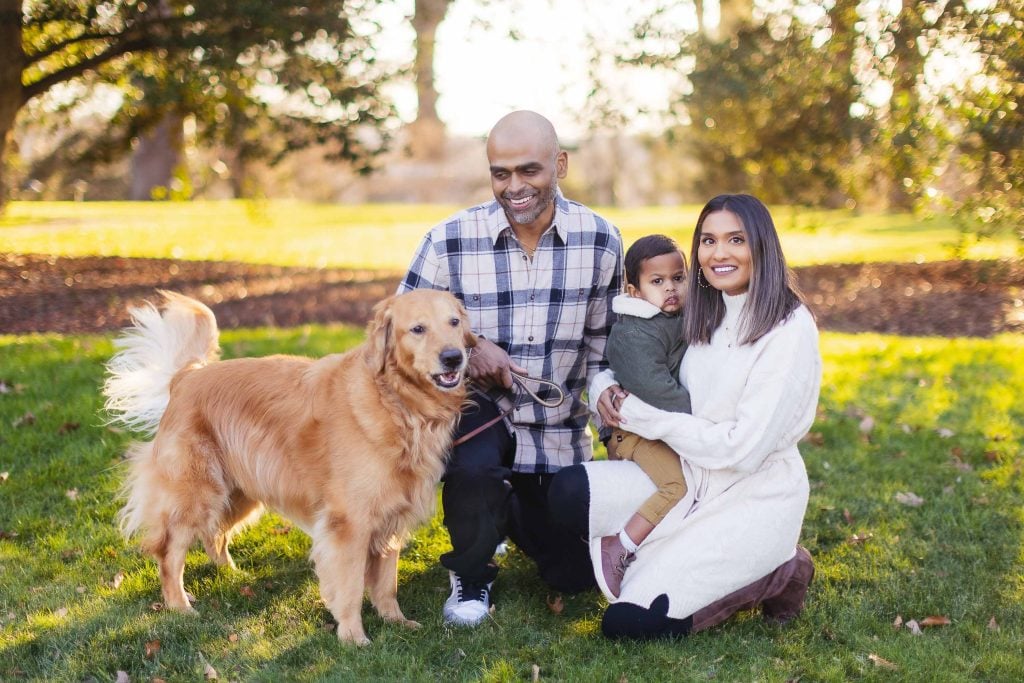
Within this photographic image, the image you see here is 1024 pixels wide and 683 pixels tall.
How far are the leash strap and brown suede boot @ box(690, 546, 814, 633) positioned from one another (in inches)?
43.2

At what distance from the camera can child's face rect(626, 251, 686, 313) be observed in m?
3.80

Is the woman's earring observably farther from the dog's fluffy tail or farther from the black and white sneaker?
the dog's fluffy tail

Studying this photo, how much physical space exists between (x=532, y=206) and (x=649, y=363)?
2.77 ft

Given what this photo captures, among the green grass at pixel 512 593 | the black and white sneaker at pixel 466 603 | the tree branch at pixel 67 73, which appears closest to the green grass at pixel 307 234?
the tree branch at pixel 67 73

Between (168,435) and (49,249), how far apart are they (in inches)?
403

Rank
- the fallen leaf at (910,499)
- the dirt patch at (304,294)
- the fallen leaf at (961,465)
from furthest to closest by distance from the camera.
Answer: the dirt patch at (304,294) < the fallen leaf at (961,465) < the fallen leaf at (910,499)

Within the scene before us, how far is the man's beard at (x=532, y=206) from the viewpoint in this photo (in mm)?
3883

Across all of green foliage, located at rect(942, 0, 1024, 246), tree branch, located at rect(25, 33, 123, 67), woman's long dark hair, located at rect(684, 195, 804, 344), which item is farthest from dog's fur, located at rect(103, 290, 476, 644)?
tree branch, located at rect(25, 33, 123, 67)

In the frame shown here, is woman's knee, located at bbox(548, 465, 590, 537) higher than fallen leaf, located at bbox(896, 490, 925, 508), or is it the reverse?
woman's knee, located at bbox(548, 465, 590, 537)

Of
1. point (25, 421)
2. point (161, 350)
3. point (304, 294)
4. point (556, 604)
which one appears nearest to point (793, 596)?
point (556, 604)

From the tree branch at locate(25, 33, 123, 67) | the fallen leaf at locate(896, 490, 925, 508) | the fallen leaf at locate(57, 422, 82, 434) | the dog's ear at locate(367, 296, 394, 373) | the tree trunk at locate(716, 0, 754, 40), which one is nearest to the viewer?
the dog's ear at locate(367, 296, 394, 373)

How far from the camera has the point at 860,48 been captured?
7969 millimetres

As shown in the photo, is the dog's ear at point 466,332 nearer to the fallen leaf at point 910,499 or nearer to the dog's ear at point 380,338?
the dog's ear at point 380,338

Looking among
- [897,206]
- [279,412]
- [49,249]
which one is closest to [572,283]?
[279,412]
